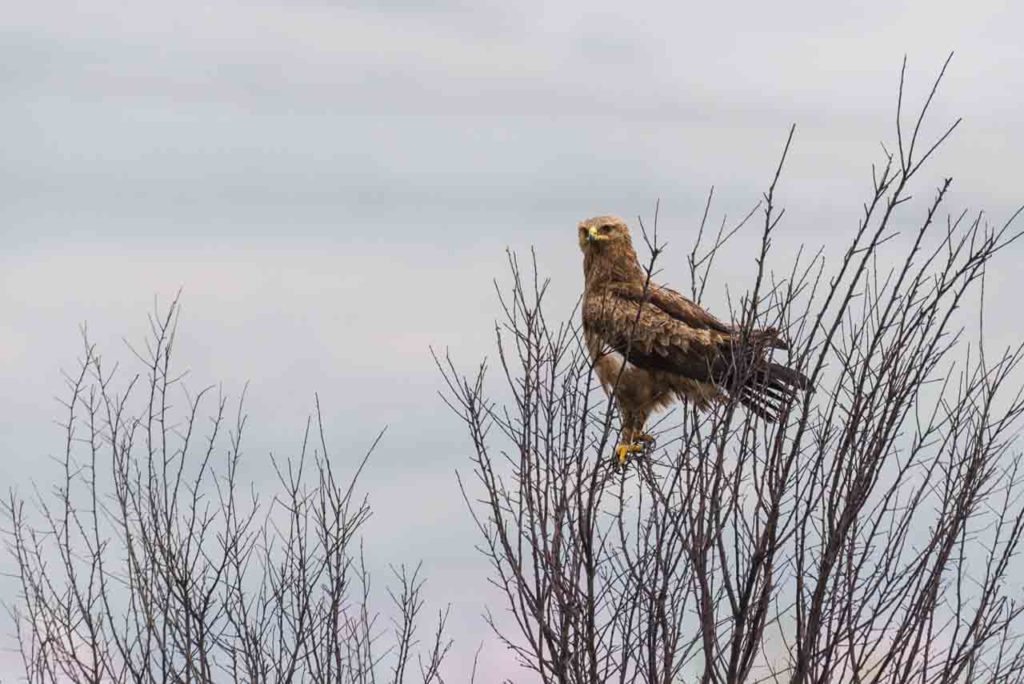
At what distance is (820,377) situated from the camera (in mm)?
5766

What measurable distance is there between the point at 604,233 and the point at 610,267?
271 mm

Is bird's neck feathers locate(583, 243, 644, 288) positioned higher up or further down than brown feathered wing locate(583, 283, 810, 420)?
higher up

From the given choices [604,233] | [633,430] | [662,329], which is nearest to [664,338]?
[662,329]

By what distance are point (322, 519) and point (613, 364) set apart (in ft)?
7.93

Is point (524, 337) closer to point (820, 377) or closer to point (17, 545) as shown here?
point (820, 377)

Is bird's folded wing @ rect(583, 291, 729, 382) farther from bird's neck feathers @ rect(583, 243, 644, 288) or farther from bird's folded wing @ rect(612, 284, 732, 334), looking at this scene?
bird's neck feathers @ rect(583, 243, 644, 288)

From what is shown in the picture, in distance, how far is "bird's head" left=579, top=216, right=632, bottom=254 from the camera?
10773 millimetres

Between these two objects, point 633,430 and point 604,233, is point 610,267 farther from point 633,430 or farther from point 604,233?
point 633,430

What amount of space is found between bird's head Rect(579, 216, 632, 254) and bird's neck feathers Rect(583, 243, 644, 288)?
0.02 metres

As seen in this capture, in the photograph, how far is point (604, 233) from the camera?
1080cm

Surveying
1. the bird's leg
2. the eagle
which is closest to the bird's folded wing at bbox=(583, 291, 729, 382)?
the eagle

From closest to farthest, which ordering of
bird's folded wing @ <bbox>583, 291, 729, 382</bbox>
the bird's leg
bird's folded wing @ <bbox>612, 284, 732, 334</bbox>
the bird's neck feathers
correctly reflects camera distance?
the bird's leg < bird's folded wing @ <bbox>583, 291, 729, 382</bbox> < bird's folded wing @ <bbox>612, 284, 732, 334</bbox> < the bird's neck feathers

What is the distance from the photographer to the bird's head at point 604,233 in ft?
35.3

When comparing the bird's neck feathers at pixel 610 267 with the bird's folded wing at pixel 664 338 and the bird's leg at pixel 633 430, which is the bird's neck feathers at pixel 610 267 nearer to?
the bird's folded wing at pixel 664 338
